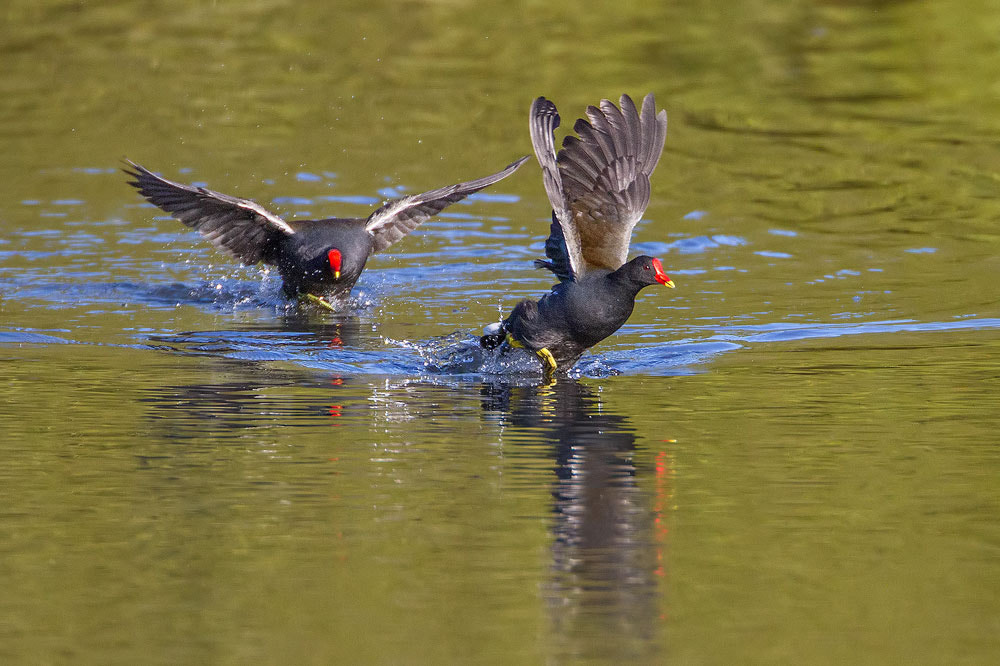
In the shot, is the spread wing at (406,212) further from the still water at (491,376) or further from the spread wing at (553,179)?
the spread wing at (553,179)

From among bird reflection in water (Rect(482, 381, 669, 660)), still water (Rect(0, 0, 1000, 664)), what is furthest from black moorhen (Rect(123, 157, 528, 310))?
bird reflection in water (Rect(482, 381, 669, 660))

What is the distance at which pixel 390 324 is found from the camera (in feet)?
28.7

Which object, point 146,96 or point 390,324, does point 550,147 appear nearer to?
point 390,324

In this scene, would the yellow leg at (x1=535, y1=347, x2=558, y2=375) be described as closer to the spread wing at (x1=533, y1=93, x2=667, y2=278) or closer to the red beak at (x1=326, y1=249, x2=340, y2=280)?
the spread wing at (x1=533, y1=93, x2=667, y2=278)

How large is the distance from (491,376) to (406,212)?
2.77 meters

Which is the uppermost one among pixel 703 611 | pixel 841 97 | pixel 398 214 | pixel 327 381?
pixel 841 97

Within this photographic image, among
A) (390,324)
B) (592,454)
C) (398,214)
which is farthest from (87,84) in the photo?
(592,454)

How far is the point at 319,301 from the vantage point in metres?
9.34

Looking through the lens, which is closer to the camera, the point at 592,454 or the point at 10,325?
the point at 592,454

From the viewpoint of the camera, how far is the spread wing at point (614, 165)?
7.36m

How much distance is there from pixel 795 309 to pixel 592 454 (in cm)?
320

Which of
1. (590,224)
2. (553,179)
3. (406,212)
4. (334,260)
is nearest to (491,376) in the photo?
(590,224)

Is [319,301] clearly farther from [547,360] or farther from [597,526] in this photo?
[597,526]

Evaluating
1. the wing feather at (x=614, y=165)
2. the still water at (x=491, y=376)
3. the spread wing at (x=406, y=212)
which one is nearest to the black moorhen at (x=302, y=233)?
the spread wing at (x=406, y=212)
